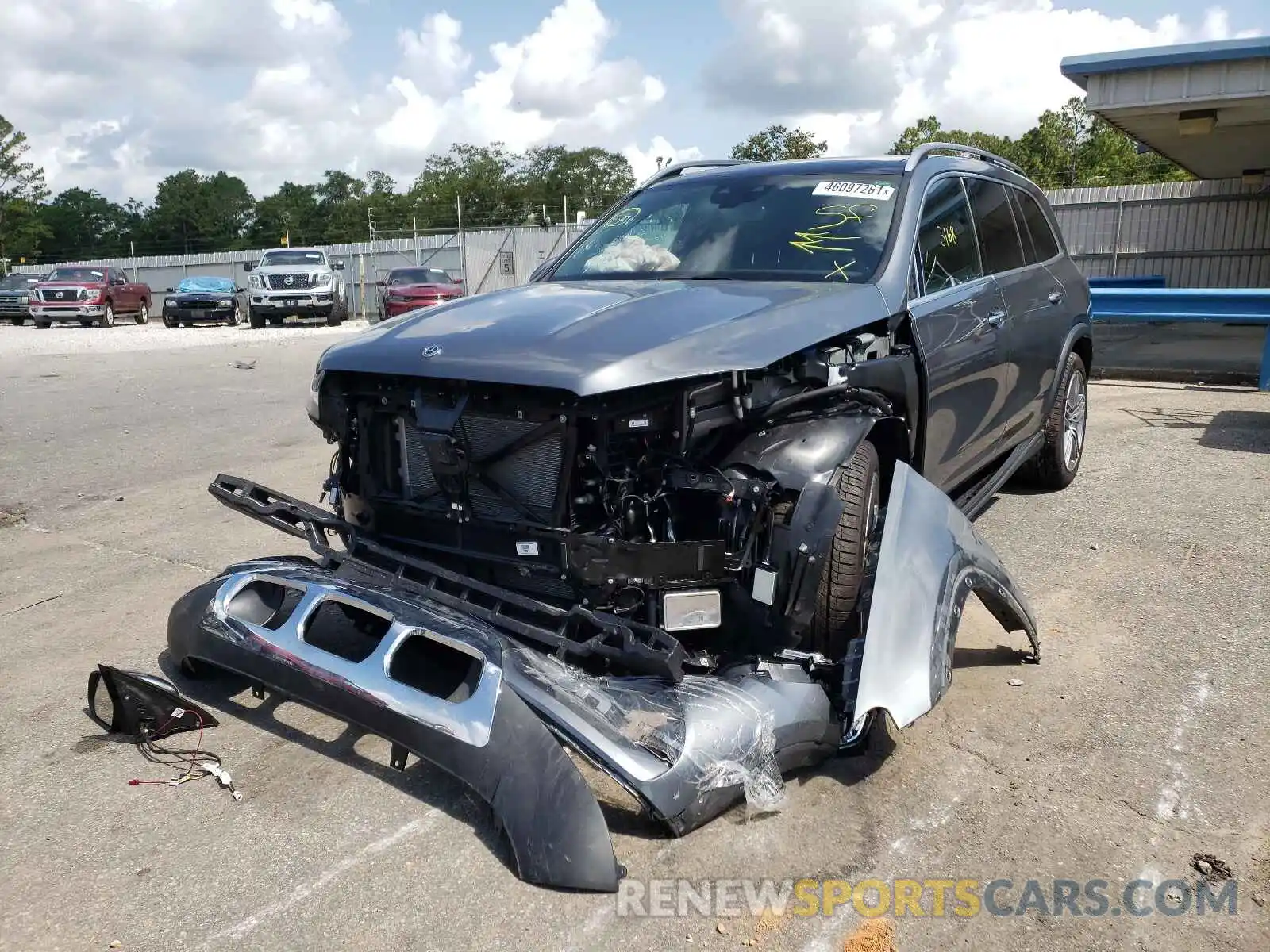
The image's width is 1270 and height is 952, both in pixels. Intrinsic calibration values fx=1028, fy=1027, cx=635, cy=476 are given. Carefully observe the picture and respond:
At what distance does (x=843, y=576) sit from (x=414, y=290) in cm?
2008

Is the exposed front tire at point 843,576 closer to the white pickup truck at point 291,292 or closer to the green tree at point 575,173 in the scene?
the white pickup truck at point 291,292

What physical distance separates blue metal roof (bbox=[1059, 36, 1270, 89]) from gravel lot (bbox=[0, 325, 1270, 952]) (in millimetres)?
8145

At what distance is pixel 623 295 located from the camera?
3844 mm

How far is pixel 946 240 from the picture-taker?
15.2 ft

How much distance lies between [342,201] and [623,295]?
85.6m

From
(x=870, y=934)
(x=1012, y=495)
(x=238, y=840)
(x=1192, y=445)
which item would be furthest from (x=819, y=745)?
(x=1192, y=445)

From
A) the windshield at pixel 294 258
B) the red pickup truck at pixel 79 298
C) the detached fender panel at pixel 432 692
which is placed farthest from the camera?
the red pickup truck at pixel 79 298

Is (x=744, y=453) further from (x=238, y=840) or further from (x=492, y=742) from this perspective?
(x=238, y=840)

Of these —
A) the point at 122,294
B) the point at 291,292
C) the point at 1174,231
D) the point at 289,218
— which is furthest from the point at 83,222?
the point at 1174,231

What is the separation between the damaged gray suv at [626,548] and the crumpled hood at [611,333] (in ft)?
0.04

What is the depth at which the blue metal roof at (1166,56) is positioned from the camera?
1126cm

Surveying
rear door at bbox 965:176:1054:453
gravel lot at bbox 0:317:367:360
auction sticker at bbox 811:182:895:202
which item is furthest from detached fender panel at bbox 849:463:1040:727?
gravel lot at bbox 0:317:367:360

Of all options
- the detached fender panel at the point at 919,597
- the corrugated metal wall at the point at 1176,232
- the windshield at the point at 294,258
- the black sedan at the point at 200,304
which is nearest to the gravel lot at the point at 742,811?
the detached fender panel at the point at 919,597

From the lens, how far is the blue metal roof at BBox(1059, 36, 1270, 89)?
1126 centimetres
